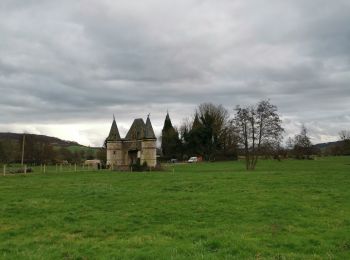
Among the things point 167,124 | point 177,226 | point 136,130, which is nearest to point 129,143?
point 136,130

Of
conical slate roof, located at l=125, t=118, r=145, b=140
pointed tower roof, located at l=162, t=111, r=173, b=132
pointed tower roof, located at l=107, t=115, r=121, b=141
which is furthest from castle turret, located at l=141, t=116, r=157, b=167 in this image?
pointed tower roof, located at l=162, t=111, r=173, b=132

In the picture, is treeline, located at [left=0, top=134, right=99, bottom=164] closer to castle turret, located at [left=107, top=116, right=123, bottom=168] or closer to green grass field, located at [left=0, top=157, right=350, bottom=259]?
castle turret, located at [left=107, top=116, right=123, bottom=168]

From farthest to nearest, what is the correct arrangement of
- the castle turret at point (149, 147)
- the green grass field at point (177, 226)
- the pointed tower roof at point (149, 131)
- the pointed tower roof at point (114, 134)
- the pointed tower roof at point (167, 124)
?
1. the pointed tower roof at point (167, 124)
2. the pointed tower roof at point (114, 134)
3. the pointed tower roof at point (149, 131)
4. the castle turret at point (149, 147)
5. the green grass field at point (177, 226)

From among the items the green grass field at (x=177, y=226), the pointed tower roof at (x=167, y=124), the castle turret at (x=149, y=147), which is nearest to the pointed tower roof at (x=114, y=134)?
the castle turret at (x=149, y=147)

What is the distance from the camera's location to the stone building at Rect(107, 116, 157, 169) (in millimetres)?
81375

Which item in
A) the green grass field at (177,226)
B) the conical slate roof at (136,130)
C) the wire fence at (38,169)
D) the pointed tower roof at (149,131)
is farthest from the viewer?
the conical slate roof at (136,130)

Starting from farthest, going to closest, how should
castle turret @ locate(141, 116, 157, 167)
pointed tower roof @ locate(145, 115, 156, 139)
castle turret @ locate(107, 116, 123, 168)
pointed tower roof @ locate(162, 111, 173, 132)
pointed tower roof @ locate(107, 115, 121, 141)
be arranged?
pointed tower roof @ locate(162, 111, 173, 132) → pointed tower roof @ locate(107, 115, 121, 141) → castle turret @ locate(107, 116, 123, 168) → pointed tower roof @ locate(145, 115, 156, 139) → castle turret @ locate(141, 116, 157, 167)

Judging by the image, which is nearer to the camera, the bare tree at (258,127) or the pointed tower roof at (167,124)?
the bare tree at (258,127)

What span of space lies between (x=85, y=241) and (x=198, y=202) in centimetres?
846

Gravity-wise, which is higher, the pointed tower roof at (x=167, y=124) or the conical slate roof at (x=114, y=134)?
the pointed tower roof at (x=167, y=124)

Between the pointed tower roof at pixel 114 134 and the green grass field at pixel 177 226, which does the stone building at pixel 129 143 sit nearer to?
the pointed tower roof at pixel 114 134

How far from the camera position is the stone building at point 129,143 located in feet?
267

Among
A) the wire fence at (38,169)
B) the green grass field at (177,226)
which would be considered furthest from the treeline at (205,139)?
the green grass field at (177,226)

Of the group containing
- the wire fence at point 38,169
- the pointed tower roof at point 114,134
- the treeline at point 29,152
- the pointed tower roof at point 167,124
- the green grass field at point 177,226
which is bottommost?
the green grass field at point 177,226
